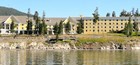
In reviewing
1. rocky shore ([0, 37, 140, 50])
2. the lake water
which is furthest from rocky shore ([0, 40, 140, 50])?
the lake water

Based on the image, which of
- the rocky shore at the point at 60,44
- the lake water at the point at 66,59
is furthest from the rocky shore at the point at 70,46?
the lake water at the point at 66,59

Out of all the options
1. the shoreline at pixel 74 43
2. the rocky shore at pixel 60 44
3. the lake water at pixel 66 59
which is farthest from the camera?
the shoreline at pixel 74 43

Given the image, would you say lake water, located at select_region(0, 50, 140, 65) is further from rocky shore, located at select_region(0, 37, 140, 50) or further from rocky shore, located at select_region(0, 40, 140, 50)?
rocky shore, located at select_region(0, 37, 140, 50)

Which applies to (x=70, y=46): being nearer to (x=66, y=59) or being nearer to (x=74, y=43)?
Answer: (x=74, y=43)

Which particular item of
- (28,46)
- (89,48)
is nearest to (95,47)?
(89,48)

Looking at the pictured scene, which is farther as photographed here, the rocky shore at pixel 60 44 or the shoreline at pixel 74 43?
the shoreline at pixel 74 43

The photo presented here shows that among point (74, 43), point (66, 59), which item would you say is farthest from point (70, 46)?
point (66, 59)

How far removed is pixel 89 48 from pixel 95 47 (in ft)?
8.15

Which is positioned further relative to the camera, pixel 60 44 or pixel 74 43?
pixel 74 43

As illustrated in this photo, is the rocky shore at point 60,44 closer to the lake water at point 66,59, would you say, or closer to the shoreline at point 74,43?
the shoreline at point 74,43

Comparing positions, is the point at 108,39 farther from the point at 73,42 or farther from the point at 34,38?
the point at 34,38

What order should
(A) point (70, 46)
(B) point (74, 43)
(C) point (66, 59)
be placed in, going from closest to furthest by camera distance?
(C) point (66, 59), (A) point (70, 46), (B) point (74, 43)

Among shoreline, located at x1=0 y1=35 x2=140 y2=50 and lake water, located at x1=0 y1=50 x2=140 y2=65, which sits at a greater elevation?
shoreline, located at x1=0 y1=35 x2=140 y2=50

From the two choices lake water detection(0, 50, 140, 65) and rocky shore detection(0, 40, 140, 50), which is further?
rocky shore detection(0, 40, 140, 50)
